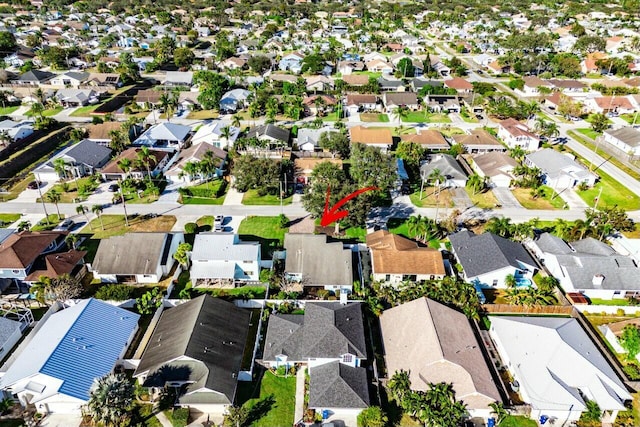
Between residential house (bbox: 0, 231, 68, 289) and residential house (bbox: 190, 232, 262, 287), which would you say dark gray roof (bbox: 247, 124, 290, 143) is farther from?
residential house (bbox: 0, 231, 68, 289)

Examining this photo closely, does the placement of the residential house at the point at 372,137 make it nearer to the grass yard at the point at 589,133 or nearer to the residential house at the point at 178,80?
the grass yard at the point at 589,133

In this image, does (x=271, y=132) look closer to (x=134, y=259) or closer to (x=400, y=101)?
(x=400, y=101)

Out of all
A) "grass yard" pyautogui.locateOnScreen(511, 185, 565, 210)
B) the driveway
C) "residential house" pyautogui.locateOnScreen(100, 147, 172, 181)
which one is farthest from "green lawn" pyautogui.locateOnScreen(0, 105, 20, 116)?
"grass yard" pyautogui.locateOnScreen(511, 185, 565, 210)

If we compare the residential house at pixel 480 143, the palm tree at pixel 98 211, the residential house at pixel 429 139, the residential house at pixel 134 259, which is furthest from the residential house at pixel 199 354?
the residential house at pixel 480 143

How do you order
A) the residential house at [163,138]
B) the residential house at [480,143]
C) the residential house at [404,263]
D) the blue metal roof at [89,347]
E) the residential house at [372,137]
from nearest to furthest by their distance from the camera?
the blue metal roof at [89,347], the residential house at [404,263], the residential house at [372,137], the residential house at [480,143], the residential house at [163,138]

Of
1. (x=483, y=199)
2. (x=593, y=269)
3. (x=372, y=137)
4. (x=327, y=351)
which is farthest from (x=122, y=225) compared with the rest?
(x=593, y=269)

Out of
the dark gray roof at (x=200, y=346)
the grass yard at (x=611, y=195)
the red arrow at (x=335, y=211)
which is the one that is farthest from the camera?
the grass yard at (x=611, y=195)

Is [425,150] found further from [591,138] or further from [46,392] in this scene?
[46,392]
